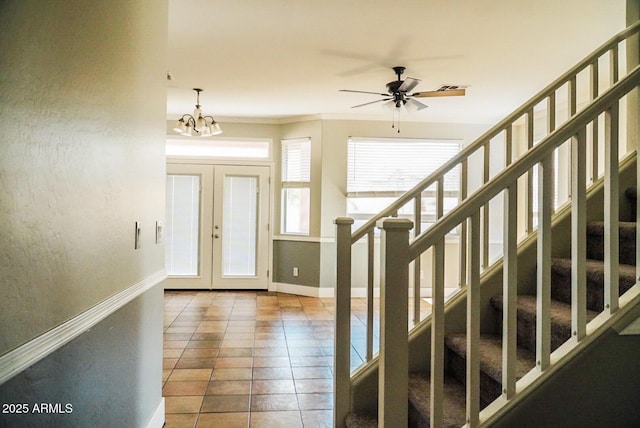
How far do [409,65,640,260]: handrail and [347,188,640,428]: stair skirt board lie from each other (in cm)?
59

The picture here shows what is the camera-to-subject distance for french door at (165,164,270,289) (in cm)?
626

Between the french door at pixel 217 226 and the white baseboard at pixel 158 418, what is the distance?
13.1 feet

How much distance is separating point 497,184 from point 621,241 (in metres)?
1.11

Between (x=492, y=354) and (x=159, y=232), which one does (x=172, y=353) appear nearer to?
(x=159, y=232)

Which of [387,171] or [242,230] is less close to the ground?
[387,171]

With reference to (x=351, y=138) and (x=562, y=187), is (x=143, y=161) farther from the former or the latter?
(x=562, y=187)

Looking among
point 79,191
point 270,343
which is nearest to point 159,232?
point 79,191

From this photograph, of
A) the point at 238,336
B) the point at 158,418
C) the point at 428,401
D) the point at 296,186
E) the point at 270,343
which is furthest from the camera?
the point at 296,186

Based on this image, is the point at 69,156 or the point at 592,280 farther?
the point at 592,280

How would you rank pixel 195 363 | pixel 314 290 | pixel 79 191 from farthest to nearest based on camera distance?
pixel 314 290
pixel 195 363
pixel 79 191

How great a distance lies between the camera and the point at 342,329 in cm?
212

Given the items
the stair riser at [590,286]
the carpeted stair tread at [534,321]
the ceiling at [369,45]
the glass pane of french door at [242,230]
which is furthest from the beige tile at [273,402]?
the glass pane of french door at [242,230]

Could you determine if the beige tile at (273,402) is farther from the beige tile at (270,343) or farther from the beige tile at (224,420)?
the beige tile at (270,343)

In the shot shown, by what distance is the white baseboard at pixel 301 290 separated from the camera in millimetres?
5974
